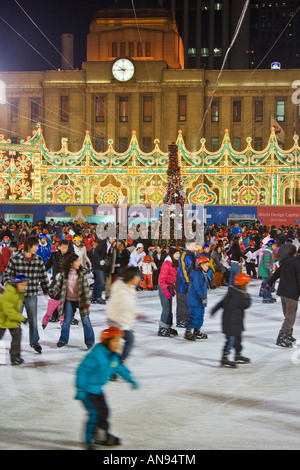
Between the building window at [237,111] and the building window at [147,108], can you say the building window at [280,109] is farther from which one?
the building window at [147,108]

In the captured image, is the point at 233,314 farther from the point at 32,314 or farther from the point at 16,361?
the point at 16,361

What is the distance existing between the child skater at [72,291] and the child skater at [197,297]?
169 cm

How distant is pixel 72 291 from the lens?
30.7 feet

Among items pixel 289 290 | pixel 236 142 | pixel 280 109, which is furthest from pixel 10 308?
pixel 280 109

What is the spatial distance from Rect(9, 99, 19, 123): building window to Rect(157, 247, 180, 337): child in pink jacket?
42.7 metres

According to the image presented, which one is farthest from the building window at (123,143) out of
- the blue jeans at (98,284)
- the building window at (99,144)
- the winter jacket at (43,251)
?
the blue jeans at (98,284)

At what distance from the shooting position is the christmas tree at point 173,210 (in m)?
20.9

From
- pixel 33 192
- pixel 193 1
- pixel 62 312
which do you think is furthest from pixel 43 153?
pixel 193 1

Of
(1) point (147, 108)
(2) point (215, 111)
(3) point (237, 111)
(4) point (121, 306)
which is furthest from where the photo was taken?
(3) point (237, 111)

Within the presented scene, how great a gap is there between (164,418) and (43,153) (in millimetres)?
Answer: 24031

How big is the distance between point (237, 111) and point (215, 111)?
5.45 feet

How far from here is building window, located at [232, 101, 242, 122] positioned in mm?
50188

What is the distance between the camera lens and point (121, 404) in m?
6.71

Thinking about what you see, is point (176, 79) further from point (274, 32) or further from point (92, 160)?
point (274, 32)
